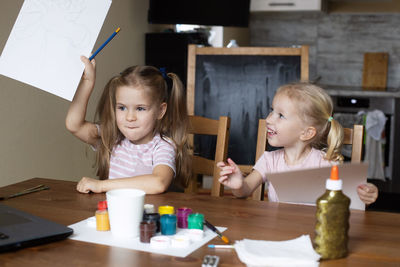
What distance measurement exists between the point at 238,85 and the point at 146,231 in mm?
1968

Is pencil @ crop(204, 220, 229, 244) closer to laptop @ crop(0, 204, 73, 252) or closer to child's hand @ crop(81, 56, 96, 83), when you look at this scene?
laptop @ crop(0, 204, 73, 252)

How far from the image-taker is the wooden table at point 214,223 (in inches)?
34.1

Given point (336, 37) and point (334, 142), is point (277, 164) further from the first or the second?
point (336, 37)

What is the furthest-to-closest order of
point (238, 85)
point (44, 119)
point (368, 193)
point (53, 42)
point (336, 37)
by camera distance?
point (336, 37) → point (238, 85) → point (44, 119) → point (53, 42) → point (368, 193)

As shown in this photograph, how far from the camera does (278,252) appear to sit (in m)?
0.87

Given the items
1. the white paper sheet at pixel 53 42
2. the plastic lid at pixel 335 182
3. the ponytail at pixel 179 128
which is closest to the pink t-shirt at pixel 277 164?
the ponytail at pixel 179 128

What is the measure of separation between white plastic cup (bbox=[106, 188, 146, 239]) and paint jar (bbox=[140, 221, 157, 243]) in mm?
30

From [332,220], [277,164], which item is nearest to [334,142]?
[277,164]

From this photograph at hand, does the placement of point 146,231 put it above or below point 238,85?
below

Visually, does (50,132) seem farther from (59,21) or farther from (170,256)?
(170,256)

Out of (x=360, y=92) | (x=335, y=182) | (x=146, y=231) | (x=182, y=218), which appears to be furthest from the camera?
(x=360, y=92)

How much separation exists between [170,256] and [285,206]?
454mm

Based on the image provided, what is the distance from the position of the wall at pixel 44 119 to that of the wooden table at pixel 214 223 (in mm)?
670

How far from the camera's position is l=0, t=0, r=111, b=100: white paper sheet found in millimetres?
1355
